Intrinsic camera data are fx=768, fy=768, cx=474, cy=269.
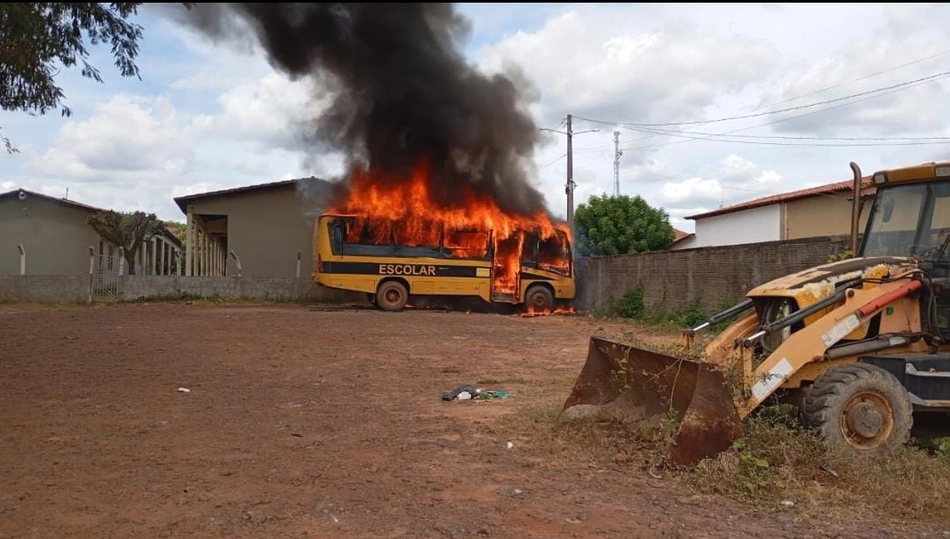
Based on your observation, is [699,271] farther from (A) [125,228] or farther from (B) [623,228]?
(A) [125,228]

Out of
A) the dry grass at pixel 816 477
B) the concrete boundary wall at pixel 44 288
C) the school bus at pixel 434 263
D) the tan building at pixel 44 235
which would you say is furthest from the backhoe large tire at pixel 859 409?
the tan building at pixel 44 235

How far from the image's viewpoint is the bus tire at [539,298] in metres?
24.4

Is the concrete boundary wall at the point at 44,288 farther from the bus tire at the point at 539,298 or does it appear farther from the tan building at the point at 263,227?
the bus tire at the point at 539,298

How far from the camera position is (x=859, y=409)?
604 cm

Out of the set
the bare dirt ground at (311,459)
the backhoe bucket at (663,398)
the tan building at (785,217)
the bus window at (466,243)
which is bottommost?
the bare dirt ground at (311,459)

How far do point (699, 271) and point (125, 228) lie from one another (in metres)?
22.3

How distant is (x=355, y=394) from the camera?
9.31m

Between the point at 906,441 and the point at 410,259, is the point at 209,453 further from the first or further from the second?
the point at 410,259

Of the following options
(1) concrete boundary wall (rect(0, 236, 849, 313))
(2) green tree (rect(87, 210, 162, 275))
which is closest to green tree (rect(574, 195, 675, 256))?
(1) concrete boundary wall (rect(0, 236, 849, 313))

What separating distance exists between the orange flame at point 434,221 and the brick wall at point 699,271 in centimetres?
255

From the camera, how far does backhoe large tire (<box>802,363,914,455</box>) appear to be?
234 inches

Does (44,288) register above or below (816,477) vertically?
above

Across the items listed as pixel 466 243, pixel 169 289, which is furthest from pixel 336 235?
pixel 169 289

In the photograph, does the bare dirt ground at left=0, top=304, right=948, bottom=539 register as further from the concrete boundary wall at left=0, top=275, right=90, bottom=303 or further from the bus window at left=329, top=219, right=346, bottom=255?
the concrete boundary wall at left=0, top=275, right=90, bottom=303
